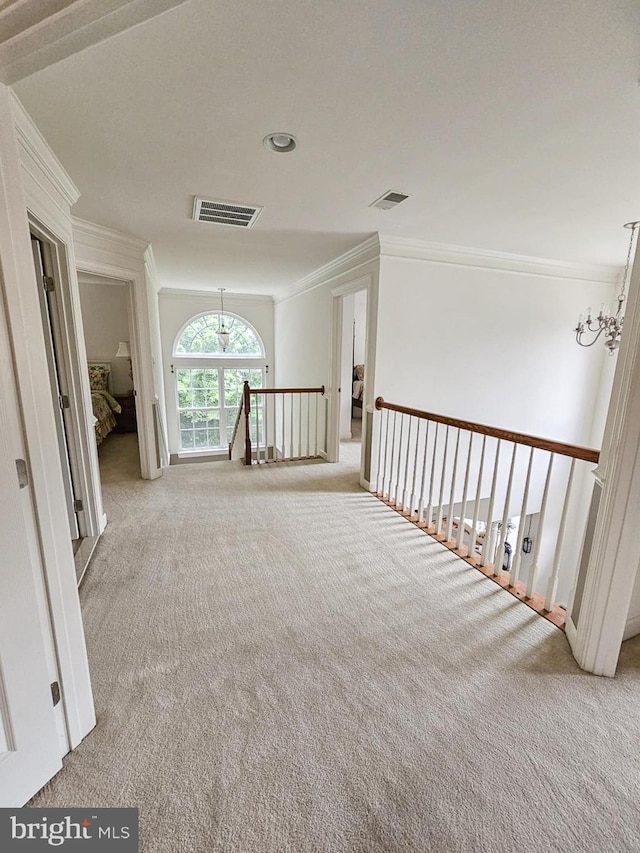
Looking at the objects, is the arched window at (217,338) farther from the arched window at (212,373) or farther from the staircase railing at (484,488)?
the staircase railing at (484,488)

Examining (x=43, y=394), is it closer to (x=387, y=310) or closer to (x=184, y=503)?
(x=184, y=503)

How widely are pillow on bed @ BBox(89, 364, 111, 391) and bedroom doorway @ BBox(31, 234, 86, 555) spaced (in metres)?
3.93

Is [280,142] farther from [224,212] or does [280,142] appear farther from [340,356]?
[340,356]

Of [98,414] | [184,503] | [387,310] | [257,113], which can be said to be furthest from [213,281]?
[257,113]

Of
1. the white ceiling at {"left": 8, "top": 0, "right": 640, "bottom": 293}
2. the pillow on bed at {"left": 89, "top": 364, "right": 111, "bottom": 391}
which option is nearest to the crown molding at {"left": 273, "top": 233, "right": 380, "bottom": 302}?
the white ceiling at {"left": 8, "top": 0, "right": 640, "bottom": 293}

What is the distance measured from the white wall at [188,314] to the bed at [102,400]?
39.6 inches

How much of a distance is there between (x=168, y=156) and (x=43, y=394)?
5.25ft

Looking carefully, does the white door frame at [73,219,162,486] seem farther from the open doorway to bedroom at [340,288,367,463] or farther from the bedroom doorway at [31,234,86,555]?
the open doorway to bedroom at [340,288,367,463]

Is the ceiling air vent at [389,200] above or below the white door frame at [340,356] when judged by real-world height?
above

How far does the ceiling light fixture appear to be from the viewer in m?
1.77

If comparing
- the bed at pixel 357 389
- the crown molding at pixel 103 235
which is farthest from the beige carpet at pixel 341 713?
the bed at pixel 357 389

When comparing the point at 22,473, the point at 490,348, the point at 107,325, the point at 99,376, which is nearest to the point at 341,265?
the point at 490,348

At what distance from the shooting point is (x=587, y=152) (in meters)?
1.86

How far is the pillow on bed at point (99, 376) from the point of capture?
20.0ft
